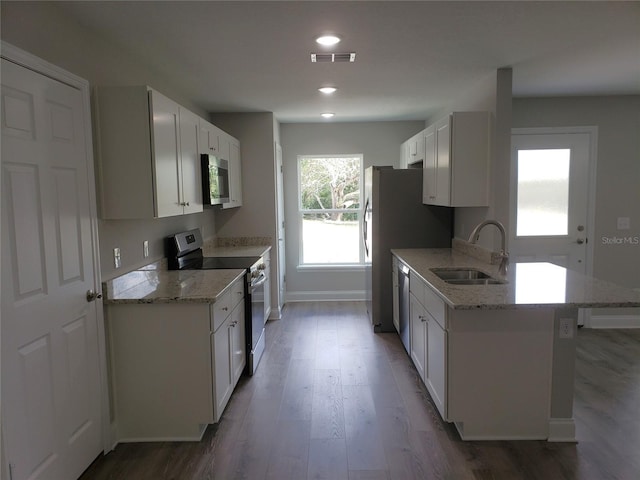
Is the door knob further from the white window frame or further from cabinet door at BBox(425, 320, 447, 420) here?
the white window frame

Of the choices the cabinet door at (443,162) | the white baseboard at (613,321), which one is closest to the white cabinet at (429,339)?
the cabinet door at (443,162)

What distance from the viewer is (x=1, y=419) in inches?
67.6

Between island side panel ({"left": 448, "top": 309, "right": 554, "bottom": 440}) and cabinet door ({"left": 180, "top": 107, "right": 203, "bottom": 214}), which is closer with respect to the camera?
island side panel ({"left": 448, "top": 309, "right": 554, "bottom": 440})

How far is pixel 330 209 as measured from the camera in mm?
6082

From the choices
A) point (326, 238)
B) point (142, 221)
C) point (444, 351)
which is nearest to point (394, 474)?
point (444, 351)

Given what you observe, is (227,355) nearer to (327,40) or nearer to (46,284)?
(46,284)

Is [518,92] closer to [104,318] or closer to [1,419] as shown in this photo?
[104,318]

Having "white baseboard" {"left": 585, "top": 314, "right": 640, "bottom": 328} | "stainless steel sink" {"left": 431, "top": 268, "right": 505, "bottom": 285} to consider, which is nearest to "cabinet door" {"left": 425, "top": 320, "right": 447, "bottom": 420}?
"stainless steel sink" {"left": 431, "top": 268, "right": 505, "bottom": 285}

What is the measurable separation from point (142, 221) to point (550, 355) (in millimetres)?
2699

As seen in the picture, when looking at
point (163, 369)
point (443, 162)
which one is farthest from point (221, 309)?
point (443, 162)

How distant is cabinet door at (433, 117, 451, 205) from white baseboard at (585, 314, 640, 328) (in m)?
2.26

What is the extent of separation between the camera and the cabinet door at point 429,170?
3965 mm

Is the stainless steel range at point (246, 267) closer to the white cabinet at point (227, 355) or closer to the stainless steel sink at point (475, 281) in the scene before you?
the white cabinet at point (227, 355)

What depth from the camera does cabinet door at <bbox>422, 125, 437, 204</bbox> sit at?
396 centimetres
